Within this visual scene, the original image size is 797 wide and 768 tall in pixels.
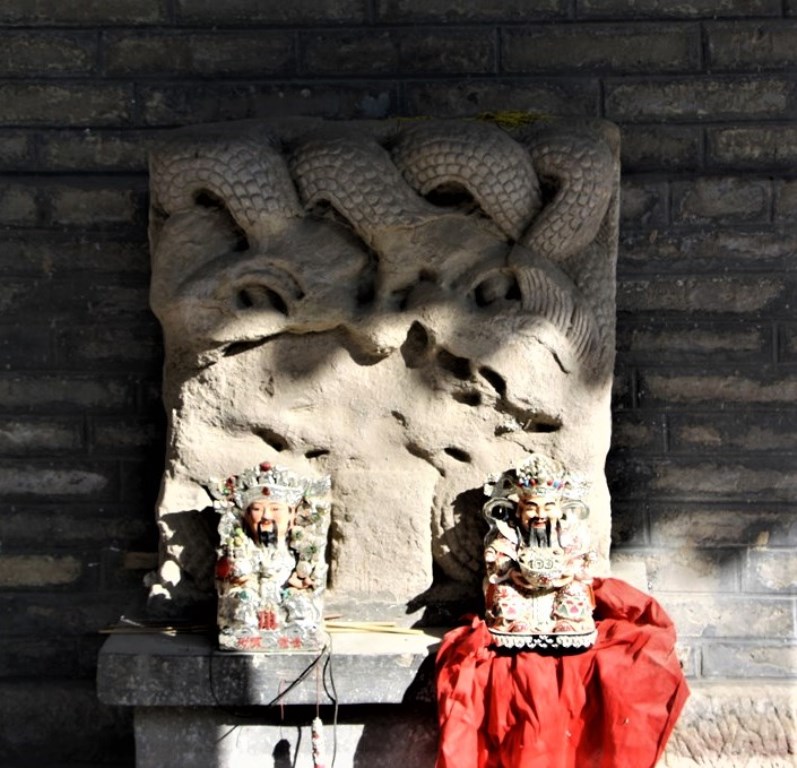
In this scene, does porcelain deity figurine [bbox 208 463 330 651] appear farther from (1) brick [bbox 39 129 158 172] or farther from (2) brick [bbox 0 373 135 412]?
(1) brick [bbox 39 129 158 172]

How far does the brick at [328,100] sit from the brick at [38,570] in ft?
4.65

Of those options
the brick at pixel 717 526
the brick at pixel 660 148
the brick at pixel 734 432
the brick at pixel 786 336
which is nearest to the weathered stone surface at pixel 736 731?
the brick at pixel 717 526

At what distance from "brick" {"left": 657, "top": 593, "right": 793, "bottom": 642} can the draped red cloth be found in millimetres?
907

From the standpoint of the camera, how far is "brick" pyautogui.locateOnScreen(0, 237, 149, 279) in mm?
4250

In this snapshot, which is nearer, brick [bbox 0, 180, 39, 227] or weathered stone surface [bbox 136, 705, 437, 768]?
weathered stone surface [bbox 136, 705, 437, 768]

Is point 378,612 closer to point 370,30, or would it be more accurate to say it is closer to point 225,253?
point 225,253

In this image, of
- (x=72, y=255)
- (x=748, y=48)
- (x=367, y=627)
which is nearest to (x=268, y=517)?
(x=367, y=627)

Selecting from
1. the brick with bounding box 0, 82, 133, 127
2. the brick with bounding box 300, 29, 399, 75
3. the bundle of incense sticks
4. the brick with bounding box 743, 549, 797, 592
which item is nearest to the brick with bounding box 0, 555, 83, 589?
the bundle of incense sticks

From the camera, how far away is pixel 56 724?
167 inches

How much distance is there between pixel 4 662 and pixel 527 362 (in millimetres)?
1824

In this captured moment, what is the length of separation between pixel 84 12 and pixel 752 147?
1.98 metres

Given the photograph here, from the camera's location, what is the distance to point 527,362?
3.64 metres

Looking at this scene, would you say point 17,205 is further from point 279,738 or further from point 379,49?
point 279,738

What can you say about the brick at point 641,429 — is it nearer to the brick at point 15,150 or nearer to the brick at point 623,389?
the brick at point 623,389
